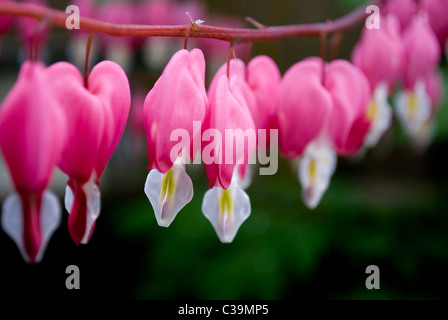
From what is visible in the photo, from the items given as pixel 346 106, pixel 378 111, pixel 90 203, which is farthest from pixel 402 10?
pixel 90 203

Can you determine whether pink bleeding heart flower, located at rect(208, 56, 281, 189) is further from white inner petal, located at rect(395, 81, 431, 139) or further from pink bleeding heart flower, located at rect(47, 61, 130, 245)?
white inner petal, located at rect(395, 81, 431, 139)

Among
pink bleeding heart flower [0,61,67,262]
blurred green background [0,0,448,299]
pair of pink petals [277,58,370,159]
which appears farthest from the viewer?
blurred green background [0,0,448,299]

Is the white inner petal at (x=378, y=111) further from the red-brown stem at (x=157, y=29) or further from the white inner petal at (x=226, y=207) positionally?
the white inner petal at (x=226, y=207)

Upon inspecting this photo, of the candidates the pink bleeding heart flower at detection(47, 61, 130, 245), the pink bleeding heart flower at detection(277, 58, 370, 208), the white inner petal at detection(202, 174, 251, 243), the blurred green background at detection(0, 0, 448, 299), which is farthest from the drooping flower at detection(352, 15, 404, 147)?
the blurred green background at detection(0, 0, 448, 299)

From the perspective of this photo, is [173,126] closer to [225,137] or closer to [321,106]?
[225,137]

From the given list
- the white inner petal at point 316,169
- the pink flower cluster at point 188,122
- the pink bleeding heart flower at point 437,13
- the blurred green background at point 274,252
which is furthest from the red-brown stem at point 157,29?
the blurred green background at point 274,252
